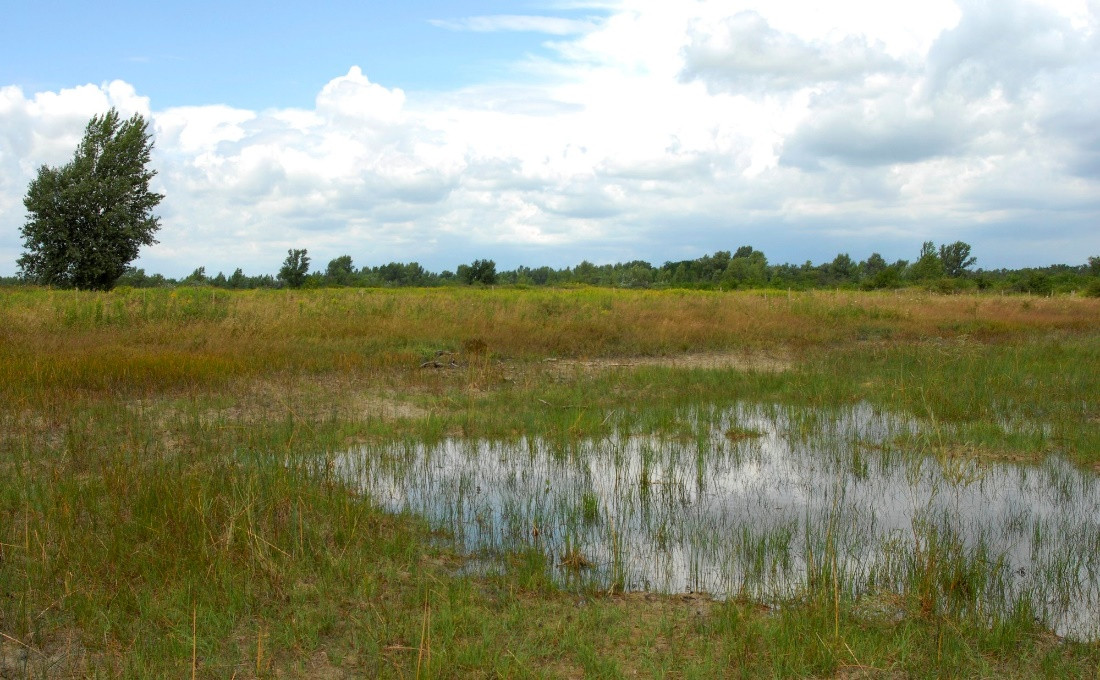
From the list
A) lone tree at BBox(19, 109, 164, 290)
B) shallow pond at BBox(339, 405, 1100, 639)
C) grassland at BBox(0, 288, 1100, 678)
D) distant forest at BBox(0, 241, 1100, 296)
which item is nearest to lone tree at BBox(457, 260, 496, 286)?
distant forest at BBox(0, 241, 1100, 296)

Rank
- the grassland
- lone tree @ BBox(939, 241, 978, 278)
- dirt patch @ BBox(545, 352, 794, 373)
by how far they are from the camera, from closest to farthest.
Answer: the grassland
dirt patch @ BBox(545, 352, 794, 373)
lone tree @ BBox(939, 241, 978, 278)

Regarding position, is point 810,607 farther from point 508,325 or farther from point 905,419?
point 508,325

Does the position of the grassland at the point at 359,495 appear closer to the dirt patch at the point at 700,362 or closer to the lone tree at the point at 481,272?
the dirt patch at the point at 700,362

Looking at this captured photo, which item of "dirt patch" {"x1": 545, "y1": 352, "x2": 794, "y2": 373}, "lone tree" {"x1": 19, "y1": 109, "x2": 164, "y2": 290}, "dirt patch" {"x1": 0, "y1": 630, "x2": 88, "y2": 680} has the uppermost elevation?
"lone tree" {"x1": 19, "y1": 109, "x2": 164, "y2": 290}

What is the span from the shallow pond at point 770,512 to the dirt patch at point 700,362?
196 inches

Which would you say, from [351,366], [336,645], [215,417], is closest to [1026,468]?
[336,645]

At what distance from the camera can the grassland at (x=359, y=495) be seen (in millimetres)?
3611

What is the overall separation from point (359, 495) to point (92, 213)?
31715mm

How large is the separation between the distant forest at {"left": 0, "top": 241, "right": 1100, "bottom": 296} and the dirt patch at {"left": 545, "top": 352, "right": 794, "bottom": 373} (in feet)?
78.5

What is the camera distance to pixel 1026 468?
7.11 m

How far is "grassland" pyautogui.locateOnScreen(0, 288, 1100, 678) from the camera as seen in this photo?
142 inches

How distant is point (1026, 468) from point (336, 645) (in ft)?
21.4

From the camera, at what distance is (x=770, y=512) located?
5.91 meters

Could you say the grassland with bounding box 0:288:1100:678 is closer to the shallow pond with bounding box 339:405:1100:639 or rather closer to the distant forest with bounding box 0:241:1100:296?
the shallow pond with bounding box 339:405:1100:639
